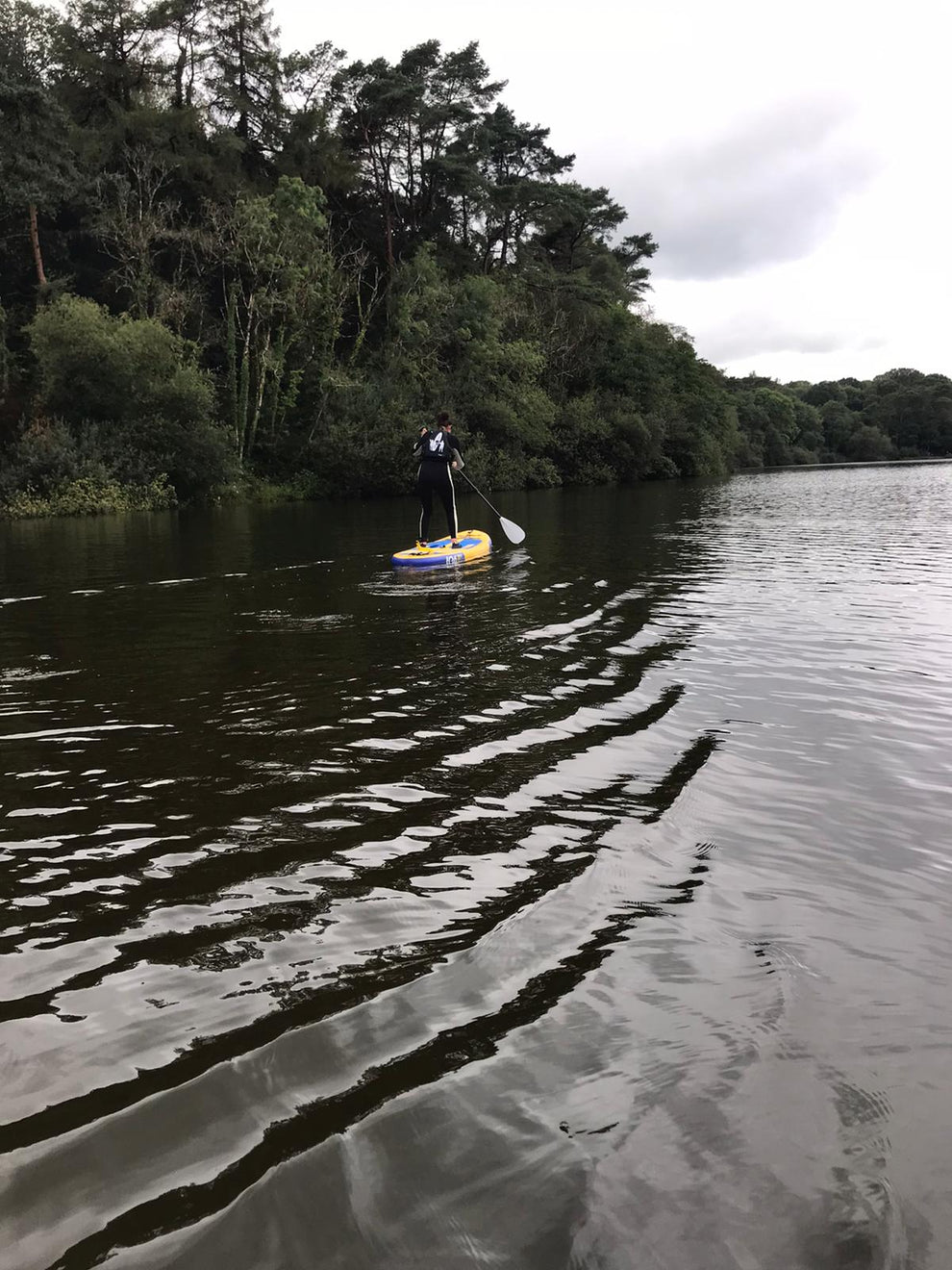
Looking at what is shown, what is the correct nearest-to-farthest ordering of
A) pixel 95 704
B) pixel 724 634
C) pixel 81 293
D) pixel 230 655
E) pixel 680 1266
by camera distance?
pixel 680 1266, pixel 95 704, pixel 230 655, pixel 724 634, pixel 81 293

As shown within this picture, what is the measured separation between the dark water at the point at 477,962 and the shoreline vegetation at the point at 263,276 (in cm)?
2769

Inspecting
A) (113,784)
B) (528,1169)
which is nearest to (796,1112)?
(528,1169)

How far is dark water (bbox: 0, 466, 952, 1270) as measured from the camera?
2.10m

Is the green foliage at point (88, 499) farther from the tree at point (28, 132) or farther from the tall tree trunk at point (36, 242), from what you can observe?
the tree at point (28, 132)


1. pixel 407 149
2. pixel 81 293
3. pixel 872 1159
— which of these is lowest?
pixel 872 1159

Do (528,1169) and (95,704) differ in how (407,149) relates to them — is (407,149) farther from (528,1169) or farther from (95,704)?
(528,1169)

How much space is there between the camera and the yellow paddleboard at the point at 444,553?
1462cm

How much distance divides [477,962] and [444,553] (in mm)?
11960

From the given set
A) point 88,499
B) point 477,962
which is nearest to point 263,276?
point 88,499

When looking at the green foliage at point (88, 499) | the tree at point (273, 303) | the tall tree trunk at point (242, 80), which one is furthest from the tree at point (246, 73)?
the green foliage at point (88, 499)

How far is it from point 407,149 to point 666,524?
111 ft

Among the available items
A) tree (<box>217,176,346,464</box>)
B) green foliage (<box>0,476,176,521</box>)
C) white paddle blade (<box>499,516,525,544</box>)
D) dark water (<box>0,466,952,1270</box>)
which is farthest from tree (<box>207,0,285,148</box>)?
dark water (<box>0,466,952,1270</box>)

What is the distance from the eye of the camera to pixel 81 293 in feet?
135

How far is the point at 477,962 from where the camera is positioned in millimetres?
3197
